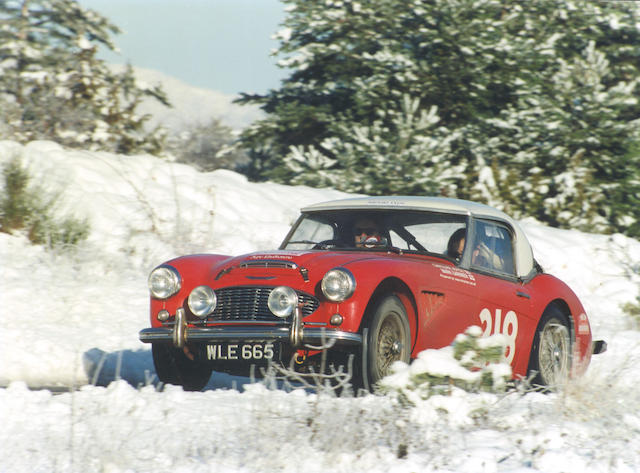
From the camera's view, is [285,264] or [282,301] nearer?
[282,301]

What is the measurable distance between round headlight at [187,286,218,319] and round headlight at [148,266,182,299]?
24cm

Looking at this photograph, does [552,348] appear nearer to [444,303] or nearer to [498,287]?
[498,287]

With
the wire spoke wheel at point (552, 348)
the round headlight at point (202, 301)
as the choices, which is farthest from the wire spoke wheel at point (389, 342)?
the wire spoke wheel at point (552, 348)

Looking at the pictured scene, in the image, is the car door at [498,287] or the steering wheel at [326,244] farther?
the steering wheel at [326,244]

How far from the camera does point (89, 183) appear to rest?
15102 millimetres

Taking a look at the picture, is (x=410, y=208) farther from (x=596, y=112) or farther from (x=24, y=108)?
(x=24, y=108)

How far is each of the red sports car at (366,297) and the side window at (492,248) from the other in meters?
0.01

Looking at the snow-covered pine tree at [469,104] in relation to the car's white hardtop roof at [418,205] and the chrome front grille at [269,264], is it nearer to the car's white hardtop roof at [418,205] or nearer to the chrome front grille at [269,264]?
the car's white hardtop roof at [418,205]

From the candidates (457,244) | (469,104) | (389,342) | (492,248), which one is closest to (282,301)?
(389,342)

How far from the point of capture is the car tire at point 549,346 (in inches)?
313

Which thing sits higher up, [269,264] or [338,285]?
[269,264]

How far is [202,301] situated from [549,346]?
125 inches

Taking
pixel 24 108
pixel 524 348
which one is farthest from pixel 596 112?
pixel 524 348

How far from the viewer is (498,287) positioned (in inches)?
300
